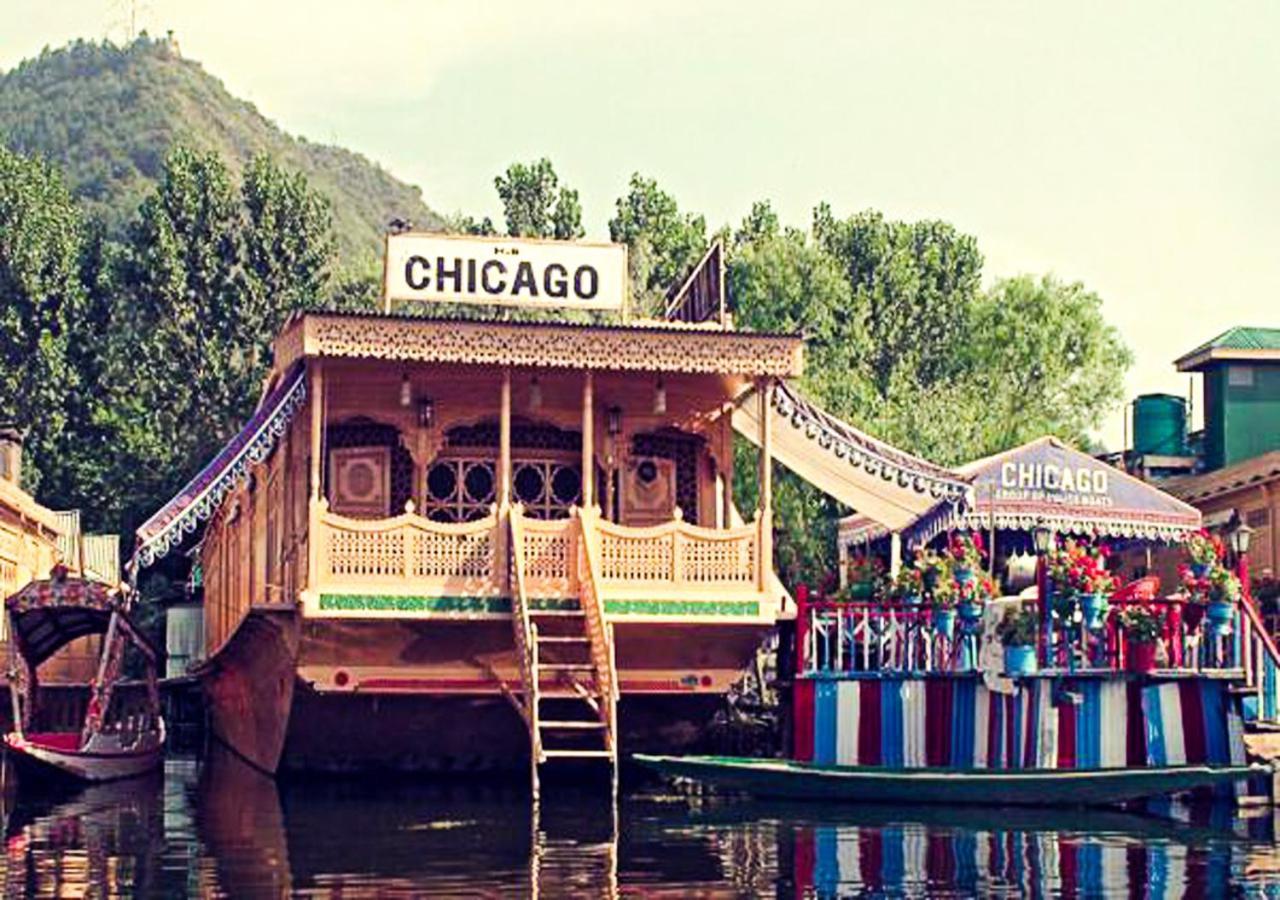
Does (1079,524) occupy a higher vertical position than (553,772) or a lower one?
higher

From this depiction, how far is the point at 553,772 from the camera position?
28.2 meters

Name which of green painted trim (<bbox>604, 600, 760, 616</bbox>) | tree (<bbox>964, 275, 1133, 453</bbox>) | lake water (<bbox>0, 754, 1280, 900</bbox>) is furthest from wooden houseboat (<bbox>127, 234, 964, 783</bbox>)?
tree (<bbox>964, 275, 1133, 453</bbox>)

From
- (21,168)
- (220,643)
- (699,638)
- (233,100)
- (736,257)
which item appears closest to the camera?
(699,638)

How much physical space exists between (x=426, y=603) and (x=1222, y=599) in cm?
892

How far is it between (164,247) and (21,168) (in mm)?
5238

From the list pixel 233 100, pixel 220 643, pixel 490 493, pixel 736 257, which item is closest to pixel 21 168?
pixel 736 257

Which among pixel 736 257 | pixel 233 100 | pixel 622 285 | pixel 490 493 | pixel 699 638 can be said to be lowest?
pixel 699 638

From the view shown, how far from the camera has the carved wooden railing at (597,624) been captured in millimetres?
24453

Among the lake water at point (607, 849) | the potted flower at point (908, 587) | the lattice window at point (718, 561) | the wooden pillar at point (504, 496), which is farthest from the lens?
the lattice window at point (718, 561)

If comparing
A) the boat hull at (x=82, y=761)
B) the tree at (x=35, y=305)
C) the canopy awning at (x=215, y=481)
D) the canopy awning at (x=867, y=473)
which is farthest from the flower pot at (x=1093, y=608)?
the tree at (x=35, y=305)

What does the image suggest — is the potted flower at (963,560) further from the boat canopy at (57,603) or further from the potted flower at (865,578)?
the boat canopy at (57,603)

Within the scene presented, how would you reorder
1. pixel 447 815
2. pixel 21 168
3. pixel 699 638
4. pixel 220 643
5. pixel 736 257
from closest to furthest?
pixel 447 815
pixel 699 638
pixel 220 643
pixel 736 257
pixel 21 168

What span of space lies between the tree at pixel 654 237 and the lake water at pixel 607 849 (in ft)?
118

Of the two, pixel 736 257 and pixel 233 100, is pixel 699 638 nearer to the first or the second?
pixel 736 257
